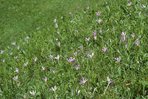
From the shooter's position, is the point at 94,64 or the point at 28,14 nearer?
the point at 94,64

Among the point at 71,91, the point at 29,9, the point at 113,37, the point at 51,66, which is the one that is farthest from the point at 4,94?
the point at 29,9

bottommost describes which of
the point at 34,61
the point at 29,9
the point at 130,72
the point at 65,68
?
the point at 29,9

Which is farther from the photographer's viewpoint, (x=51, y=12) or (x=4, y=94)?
(x=51, y=12)

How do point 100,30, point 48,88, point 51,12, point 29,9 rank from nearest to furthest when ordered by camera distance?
point 48,88 → point 100,30 → point 51,12 → point 29,9

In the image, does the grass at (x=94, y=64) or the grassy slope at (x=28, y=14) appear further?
the grassy slope at (x=28, y=14)

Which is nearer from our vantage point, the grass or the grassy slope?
the grass

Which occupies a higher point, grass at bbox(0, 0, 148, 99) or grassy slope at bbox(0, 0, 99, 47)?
grass at bbox(0, 0, 148, 99)

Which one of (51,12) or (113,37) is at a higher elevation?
(113,37)

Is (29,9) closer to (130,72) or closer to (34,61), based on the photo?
(34,61)

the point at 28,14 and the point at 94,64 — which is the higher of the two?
the point at 94,64

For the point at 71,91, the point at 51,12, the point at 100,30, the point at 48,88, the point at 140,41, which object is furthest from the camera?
the point at 51,12
